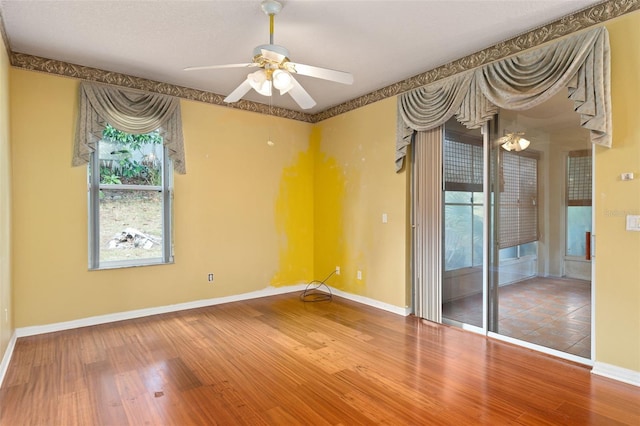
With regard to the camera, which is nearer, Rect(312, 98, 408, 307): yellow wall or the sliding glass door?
the sliding glass door

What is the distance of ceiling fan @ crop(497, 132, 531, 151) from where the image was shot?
3.35 metres

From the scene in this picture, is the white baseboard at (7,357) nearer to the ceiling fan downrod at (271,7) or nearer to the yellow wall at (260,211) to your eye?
the yellow wall at (260,211)

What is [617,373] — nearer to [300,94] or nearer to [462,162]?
[462,162]

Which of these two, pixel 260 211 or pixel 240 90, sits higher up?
pixel 240 90

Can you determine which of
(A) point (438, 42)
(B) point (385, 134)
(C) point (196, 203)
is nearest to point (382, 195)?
(B) point (385, 134)

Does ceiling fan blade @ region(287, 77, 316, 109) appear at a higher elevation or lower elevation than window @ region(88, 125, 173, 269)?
higher

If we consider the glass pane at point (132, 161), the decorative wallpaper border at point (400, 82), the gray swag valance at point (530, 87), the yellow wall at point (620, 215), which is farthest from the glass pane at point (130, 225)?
the yellow wall at point (620, 215)

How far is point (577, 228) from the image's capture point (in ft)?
9.82

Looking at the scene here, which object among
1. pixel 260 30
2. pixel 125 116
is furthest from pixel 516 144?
pixel 125 116

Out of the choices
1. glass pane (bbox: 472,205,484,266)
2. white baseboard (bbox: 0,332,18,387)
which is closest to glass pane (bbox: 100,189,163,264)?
white baseboard (bbox: 0,332,18,387)

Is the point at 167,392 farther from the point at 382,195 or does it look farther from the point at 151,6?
the point at 382,195

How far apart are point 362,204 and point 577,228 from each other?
2.53m

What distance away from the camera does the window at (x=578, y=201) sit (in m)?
2.91

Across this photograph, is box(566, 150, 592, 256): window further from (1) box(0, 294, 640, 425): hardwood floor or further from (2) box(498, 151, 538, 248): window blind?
(1) box(0, 294, 640, 425): hardwood floor
